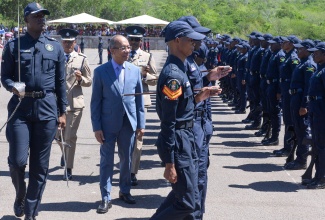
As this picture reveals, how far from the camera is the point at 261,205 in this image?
26.1 feet

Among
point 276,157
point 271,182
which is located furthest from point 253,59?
point 271,182

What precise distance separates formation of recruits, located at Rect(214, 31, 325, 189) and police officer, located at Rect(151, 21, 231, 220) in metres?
3.53

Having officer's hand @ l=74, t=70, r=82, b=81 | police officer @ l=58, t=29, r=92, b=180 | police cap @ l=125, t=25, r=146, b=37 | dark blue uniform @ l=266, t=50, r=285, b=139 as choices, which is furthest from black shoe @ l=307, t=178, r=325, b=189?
dark blue uniform @ l=266, t=50, r=285, b=139

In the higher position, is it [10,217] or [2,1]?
[10,217]

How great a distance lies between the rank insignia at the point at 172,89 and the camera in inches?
213

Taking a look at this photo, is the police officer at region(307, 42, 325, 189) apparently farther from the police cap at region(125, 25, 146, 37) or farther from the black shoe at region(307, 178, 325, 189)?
the police cap at region(125, 25, 146, 37)

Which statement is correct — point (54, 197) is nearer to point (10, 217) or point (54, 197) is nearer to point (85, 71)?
point (10, 217)

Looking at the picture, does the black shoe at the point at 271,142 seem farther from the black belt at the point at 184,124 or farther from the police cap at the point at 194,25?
the black belt at the point at 184,124

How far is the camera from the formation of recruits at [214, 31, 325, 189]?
29.2 feet

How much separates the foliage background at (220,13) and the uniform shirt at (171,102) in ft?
67.9

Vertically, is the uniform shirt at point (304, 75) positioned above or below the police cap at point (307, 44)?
below

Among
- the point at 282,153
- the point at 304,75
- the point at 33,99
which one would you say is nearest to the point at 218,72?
the point at 33,99

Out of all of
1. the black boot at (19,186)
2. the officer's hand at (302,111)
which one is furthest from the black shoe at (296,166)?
the black boot at (19,186)

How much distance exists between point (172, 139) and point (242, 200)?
3.04 metres
